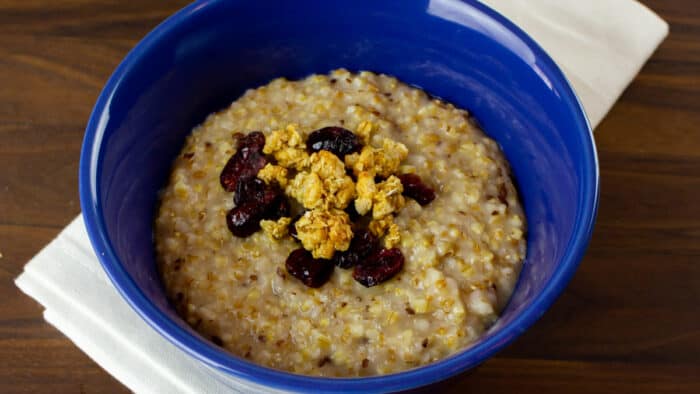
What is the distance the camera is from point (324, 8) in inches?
71.2

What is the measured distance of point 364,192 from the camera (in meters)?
1.57

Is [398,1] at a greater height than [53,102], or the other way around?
[398,1]

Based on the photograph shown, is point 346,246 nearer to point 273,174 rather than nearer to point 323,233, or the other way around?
point 323,233

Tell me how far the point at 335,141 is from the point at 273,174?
6.1 inches

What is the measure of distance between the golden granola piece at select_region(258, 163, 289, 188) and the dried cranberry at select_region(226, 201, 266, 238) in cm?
7

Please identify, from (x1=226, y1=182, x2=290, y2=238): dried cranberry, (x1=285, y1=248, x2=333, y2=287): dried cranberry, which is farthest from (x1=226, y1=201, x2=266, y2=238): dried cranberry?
(x1=285, y1=248, x2=333, y2=287): dried cranberry

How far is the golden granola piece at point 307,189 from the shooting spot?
1.55 meters

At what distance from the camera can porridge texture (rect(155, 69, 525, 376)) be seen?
1471 millimetres

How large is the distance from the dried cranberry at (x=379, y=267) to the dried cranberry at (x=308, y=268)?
0.20 feet

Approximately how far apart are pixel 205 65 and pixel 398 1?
0.47 metres

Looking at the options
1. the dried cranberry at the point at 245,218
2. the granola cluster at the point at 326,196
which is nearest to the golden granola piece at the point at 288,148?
the granola cluster at the point at 326,196

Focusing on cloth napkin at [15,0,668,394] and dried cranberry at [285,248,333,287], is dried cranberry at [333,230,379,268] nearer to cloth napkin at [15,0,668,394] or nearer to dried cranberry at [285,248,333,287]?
dried cranberry at [285,248,333,287]

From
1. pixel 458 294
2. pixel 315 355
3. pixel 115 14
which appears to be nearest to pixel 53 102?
pixel 115 14

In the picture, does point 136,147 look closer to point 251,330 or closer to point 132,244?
point 132,244
